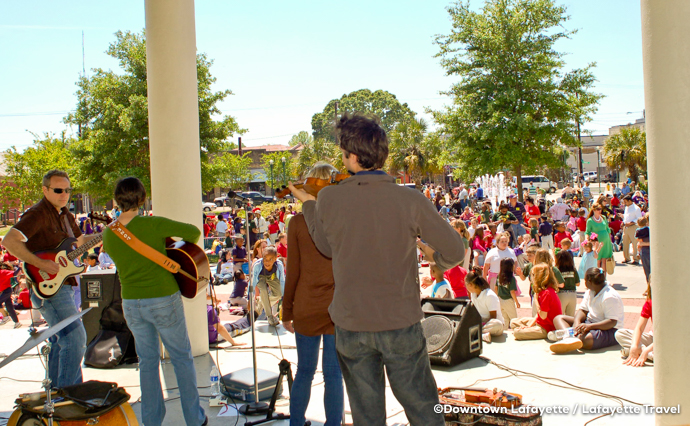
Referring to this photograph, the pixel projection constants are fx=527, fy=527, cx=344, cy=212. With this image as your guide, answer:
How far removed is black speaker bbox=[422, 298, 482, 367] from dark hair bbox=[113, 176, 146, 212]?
9.58ft

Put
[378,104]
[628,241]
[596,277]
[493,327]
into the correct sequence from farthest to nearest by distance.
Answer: [378,104] < [628,241] < [493,327] < [596,277]

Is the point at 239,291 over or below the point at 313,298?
below

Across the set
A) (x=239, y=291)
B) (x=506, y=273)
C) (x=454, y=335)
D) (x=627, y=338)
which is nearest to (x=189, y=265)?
(x=454, y=335)

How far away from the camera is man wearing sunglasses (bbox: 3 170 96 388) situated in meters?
4.07

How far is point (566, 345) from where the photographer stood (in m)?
5.40

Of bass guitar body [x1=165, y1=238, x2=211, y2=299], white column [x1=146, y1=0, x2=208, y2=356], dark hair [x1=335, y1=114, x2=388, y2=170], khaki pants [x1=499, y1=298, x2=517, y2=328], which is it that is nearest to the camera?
dark hair [x1=335, y1=114, x2=388, y2=170]

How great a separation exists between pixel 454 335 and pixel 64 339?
11.3ft

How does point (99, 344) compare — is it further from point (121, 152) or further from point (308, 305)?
point (121, 152)

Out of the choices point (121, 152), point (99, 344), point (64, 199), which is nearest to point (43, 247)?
point (64, 199)

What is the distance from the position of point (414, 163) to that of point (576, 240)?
32.4 metres

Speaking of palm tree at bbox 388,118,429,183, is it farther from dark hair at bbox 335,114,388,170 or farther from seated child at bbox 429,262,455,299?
dark hair at bbox 335,114,388,170

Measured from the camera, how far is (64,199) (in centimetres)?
421

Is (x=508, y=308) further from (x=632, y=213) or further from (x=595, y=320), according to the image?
(x=632, y=213)

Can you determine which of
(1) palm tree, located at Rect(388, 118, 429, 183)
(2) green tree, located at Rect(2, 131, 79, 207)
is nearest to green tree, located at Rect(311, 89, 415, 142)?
(1) palm tree, located at Rect(388, 118, 429, 183)
